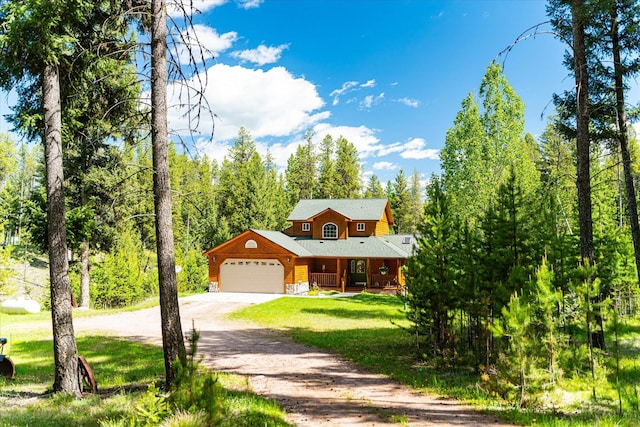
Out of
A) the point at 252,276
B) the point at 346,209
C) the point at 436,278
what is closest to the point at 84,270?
the point at 252,276

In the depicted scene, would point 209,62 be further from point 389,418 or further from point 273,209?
point 273,209

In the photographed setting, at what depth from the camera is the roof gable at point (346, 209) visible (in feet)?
99.1

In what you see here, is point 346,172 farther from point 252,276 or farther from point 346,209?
point 252,276

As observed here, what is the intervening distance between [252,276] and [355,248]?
23.2 ft

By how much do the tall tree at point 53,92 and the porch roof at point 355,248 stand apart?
20342 millimetres

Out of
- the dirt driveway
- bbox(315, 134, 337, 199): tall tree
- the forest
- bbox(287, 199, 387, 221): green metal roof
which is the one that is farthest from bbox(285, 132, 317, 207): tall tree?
the dirt driveway

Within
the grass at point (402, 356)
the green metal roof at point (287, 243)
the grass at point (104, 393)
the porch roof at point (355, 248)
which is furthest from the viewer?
the porch roof at point (355, 248)

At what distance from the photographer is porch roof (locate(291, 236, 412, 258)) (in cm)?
2677

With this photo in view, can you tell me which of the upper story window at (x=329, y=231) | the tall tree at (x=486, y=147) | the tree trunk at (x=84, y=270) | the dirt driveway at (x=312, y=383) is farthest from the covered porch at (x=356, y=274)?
the tree trunk at (x=84, y=270)

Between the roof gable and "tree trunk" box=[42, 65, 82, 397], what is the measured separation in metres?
22.6

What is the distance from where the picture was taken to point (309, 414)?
632 cm

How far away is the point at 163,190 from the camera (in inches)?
275

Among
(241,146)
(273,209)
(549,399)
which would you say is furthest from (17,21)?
(241,146)

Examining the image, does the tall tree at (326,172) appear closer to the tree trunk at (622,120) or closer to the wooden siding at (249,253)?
the wooden siding at (249,253)
